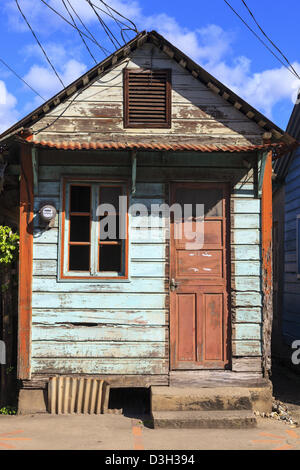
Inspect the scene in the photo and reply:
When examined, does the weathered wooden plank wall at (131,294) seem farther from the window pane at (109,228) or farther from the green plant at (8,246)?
the green plant at (8,246)

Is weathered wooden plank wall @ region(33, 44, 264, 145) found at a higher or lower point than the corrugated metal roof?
higher

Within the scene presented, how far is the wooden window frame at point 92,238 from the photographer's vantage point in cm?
707

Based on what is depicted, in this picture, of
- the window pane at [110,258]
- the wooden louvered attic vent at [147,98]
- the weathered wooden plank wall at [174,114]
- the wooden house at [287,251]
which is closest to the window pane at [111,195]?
the window pane at [110,258]

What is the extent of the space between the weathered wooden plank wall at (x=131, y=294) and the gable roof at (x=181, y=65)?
0.56 m

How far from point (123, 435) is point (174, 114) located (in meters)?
4.64

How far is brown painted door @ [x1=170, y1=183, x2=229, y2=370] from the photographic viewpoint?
7129 millimetres

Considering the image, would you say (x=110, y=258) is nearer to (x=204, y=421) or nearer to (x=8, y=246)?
(x=8, y=246)

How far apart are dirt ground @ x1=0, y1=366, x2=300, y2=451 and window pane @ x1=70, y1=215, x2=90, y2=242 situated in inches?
101

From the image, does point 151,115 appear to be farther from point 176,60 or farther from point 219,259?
point 219,259

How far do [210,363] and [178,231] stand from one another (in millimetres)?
2032

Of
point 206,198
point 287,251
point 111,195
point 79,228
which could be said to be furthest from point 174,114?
point 287,251

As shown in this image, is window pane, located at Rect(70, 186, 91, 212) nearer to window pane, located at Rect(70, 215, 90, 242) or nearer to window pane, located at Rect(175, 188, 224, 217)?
window pane, located at Rect(70, 215, 90, 242)

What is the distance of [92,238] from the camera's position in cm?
714

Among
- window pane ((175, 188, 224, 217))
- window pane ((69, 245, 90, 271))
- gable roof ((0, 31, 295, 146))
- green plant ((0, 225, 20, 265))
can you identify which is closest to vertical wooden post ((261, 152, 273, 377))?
gable roof ((0, 31, 295, 146))
